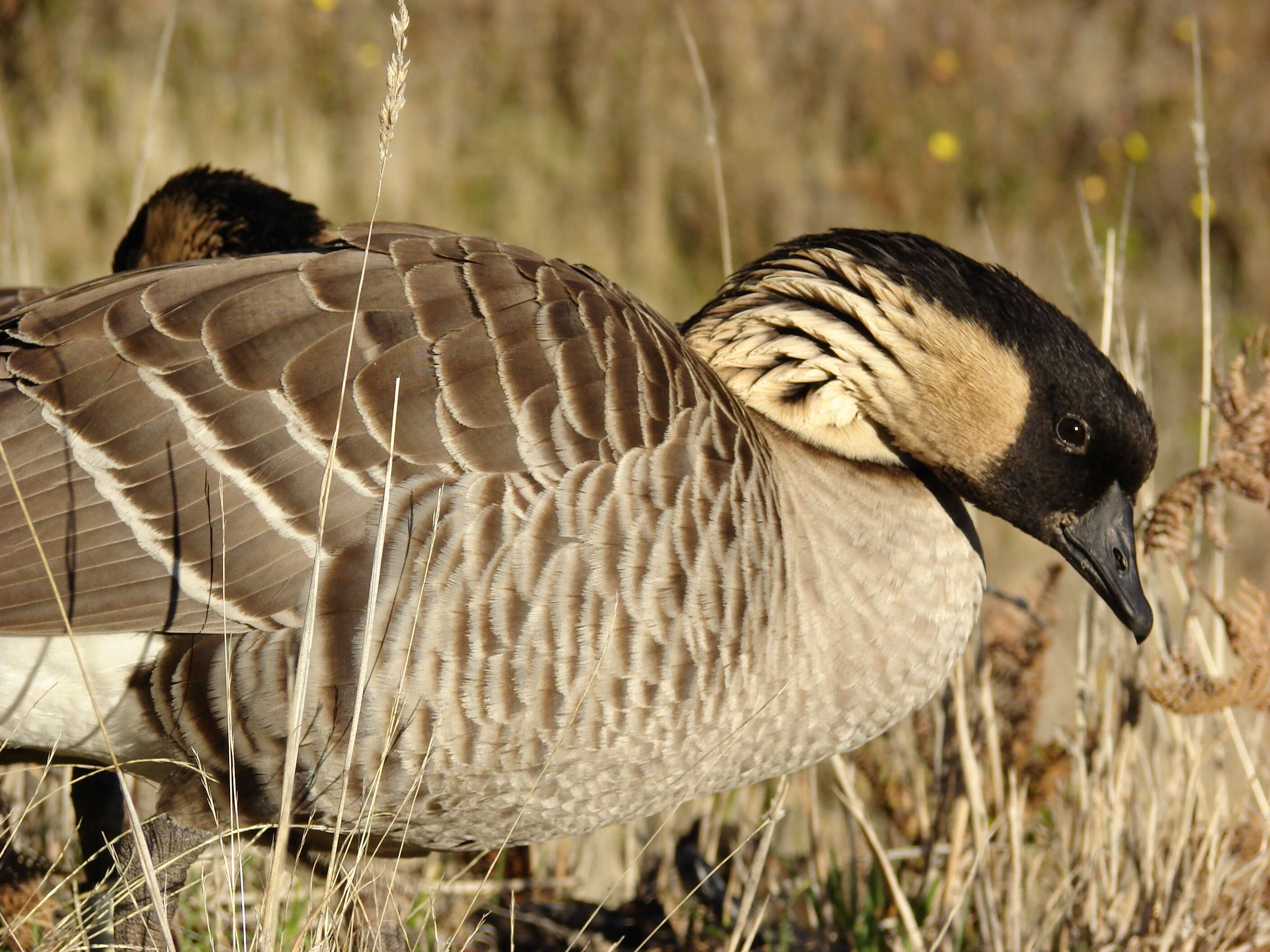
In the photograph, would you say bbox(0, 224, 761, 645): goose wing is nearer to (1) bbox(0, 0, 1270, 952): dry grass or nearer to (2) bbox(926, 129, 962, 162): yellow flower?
(1) bbox(0, 0, 1270, 952): dry grass

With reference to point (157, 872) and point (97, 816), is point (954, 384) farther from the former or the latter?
point (97, 816)

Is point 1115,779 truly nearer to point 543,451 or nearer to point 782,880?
point 782,880

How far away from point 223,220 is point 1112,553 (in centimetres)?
274

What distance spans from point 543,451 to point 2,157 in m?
6.64

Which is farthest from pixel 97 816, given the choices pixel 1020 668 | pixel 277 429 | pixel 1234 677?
pixel 1234 677

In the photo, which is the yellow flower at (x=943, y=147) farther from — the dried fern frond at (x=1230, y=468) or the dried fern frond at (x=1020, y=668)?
the dried fern frond at (x=1230, y=468)

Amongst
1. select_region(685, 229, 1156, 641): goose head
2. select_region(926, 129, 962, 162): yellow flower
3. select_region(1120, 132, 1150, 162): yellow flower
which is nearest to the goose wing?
select_region(685, 229, 1156, 641): goose head

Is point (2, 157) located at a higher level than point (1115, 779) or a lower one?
higher

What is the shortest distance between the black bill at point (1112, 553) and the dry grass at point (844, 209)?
15.4 inches

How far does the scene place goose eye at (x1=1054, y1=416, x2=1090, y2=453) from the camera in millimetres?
3205

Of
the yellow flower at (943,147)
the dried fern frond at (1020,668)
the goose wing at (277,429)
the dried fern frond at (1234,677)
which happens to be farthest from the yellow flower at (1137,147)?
the goose wing at (277,429)

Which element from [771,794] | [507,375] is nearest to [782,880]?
[771,794]

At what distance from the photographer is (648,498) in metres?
2.85

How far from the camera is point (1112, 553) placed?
3.31 meters
